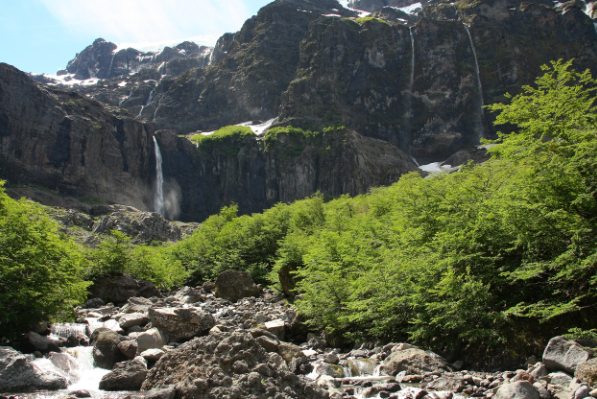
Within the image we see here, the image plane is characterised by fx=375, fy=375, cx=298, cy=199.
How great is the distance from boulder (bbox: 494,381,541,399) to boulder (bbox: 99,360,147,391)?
326 inches

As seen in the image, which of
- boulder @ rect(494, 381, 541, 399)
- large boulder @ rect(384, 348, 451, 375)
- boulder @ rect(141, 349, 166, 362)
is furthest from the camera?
boulder @ rect(141, 349, 166, 362)

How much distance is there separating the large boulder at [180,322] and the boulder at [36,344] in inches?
123

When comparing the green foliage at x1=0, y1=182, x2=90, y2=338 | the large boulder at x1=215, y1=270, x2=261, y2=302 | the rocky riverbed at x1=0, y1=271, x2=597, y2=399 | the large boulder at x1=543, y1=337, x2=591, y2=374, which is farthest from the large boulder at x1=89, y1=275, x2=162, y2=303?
the large boulder at x1=543, y1=337, x2=591, y2=374

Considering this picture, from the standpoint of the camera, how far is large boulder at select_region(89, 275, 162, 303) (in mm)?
22109

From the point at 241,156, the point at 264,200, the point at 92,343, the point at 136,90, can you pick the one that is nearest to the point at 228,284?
the point at 92,343

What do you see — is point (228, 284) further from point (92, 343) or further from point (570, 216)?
point (570, 216)

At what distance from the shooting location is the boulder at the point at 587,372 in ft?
22.6

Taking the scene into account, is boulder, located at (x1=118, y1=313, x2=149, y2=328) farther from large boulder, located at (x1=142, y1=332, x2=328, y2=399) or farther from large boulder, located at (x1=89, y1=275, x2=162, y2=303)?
large boulder, located at (x1=89, y1=275, x2=162, y2=303)

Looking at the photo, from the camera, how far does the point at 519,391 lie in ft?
23.4

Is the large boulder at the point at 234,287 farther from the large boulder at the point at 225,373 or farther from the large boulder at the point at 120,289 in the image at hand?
the large boulder at the point at 225,373

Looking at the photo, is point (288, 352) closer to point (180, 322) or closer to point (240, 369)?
point (240, 369)

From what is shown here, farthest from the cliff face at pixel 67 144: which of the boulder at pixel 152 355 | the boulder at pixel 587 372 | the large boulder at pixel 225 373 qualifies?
the boulder at pixel 587 372

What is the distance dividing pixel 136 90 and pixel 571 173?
168763mm

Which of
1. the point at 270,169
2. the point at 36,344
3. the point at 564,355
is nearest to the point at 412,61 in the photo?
the point at 270,169
